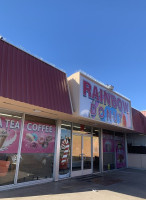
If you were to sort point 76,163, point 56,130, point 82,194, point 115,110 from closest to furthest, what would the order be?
point 82,194
point 56,130
point 76,163
point 115,110

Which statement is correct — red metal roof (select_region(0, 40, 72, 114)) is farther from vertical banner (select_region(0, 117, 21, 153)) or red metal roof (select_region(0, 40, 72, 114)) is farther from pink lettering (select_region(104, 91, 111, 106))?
pink lettering (select_region(104, 91, 111, 106))

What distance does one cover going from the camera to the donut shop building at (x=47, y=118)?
→ 5294 mm

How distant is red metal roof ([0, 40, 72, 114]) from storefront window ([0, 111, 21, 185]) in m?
1.63

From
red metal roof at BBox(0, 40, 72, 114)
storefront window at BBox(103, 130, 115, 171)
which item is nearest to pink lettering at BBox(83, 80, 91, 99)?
red metal roof at BBox(0, 40, 72, 114)

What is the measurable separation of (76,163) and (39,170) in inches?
97.9

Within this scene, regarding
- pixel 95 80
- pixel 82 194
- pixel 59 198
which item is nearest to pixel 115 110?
pixel 95 80

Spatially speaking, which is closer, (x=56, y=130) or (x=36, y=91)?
(x=36, y=91)

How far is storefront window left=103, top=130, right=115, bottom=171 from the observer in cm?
1123

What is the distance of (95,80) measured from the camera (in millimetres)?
8320

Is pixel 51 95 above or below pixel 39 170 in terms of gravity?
above

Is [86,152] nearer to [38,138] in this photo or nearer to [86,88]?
[38,138]

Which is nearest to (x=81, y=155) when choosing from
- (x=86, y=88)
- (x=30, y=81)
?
(x=86, y=88)

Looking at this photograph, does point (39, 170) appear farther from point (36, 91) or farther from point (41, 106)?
point (36, 91)

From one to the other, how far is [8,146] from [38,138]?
143 centimetres
